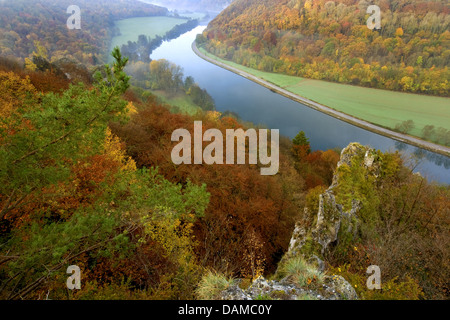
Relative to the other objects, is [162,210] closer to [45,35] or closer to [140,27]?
Answer: [45,35]

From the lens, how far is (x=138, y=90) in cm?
3547

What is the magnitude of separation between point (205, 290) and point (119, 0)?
164 m

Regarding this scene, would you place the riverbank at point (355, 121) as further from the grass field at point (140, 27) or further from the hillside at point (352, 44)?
the grass field at point (140, 27)

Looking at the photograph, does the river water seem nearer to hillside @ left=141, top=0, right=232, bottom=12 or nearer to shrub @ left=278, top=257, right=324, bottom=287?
shrub @ left=278, top=257, right=324, bottom=287

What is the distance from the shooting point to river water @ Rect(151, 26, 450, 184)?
31922mm

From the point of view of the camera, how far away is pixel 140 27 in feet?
322

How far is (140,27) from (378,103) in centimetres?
9815

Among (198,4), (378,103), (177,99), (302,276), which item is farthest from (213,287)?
(198,4)

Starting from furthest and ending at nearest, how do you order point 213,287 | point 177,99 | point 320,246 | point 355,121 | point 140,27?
1. point 140,27
2. point 177,99
3. point 355,121
4. point 320,246
5. point 213,287

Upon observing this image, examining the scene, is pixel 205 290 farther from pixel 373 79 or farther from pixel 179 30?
pixel 179 30

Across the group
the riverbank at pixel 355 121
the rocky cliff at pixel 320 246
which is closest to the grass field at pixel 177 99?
the riverbank at pixel 355 121

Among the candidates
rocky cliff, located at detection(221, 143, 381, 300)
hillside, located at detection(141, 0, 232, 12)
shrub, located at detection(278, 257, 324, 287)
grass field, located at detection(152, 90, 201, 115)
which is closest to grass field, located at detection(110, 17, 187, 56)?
grass field, located at detection(152, 90, 201, 115)

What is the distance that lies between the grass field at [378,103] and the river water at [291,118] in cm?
409

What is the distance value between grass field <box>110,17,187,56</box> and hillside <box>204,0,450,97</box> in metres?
32.7
